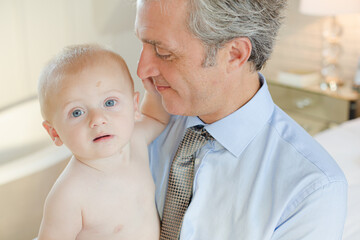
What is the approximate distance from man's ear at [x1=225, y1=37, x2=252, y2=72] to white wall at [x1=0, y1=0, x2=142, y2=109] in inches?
39.7

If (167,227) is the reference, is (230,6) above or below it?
above

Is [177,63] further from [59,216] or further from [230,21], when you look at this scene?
[59,216]

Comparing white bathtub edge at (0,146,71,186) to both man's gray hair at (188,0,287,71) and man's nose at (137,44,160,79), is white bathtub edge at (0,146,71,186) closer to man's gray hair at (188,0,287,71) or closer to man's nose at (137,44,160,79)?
man's nose at (137,44,160,79)

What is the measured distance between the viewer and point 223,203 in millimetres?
1330

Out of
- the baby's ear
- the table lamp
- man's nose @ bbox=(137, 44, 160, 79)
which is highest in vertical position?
man's nose @ bbox=(137, 44, 160, 79)

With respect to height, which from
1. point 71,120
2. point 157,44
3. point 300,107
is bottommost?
point 300,107

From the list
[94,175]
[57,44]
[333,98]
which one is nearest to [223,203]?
[94,175]

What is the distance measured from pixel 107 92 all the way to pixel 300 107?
8.62ft

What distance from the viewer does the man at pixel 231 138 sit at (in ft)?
4.07

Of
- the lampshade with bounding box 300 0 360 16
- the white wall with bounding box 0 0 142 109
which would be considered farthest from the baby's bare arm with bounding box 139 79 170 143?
the lampshade with bounding box 300 0 360 16

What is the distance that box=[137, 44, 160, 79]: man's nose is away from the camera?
1.34 metres

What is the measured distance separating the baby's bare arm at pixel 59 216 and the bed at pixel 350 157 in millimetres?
1074

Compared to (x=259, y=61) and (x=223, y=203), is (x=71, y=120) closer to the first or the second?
(x=223, y=203)

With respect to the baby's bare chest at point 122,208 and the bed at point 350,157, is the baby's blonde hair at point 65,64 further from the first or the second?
the bed at point 350,157
